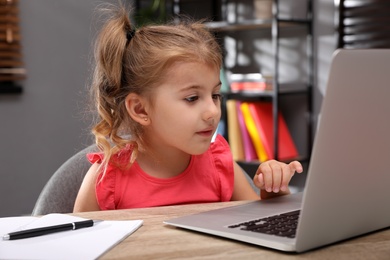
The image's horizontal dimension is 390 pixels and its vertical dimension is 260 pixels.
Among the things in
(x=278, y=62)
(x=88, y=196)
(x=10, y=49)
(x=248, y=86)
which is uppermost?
(x=10, y=49)

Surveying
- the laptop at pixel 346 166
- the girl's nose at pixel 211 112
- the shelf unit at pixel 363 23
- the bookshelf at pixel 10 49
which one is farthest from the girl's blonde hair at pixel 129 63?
the bookshelf at pixel 10 49

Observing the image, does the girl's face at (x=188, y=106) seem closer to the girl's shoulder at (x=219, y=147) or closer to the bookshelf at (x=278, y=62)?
the girl's shoulder at (x=219, y=147)

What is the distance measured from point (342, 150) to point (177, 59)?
2.09 feet

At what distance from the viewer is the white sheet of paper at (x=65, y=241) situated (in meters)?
0.81

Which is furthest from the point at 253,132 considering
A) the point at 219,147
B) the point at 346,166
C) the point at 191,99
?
the point at 346,166

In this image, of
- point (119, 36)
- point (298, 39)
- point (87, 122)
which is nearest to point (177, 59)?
point (119, 36)

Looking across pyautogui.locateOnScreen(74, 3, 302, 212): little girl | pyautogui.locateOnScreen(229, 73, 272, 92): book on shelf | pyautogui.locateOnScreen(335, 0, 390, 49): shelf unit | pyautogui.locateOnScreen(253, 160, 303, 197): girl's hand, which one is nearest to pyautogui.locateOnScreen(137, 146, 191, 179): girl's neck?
pyautogui.locateOnScreen(74, 3, 302, 212): little girl

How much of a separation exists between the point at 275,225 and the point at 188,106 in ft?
1.40

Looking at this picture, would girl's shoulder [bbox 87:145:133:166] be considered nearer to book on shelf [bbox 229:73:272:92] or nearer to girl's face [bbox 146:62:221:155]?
girl's face [bbox 146:62:221:155]

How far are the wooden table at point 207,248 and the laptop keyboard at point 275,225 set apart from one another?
0.04m

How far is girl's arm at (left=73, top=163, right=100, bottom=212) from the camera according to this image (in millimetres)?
1338

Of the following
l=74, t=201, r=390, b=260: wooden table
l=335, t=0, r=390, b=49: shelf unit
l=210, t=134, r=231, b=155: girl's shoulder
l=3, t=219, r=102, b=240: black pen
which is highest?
l=335, t=0, r=390, b=49: shelf unit

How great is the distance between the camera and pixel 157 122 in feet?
4.39

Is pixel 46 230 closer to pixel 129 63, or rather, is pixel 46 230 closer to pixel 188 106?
pixel 188 106
